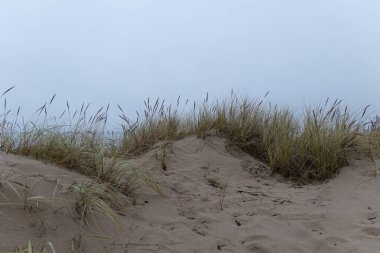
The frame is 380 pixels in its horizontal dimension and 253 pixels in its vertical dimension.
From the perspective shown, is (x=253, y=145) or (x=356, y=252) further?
(x=253, y=145)

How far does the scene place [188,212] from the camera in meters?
3.77

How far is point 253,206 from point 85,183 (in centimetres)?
161

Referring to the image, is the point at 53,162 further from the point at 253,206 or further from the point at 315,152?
the point at 315,152

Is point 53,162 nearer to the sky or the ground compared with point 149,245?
nearer to the sky

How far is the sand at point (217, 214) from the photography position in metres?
2.79

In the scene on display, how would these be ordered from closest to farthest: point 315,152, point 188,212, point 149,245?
point 149,245 < point 188,212 < point 315,152

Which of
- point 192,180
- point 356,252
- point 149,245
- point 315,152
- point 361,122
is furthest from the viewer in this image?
point 361,122

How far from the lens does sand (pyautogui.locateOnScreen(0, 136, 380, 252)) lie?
2.79 meters

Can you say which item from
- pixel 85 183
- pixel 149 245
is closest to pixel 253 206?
pixel 149 245

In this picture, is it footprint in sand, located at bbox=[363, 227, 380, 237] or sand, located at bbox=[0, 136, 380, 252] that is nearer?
sand, located at bbox=[0, 136, 380, 252]

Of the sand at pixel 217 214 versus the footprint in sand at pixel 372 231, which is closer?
the sand at pixel 217 214

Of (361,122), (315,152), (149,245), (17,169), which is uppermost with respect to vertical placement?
(361,122)

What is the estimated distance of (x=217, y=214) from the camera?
373 cm

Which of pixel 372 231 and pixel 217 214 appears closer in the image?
pixel 372 231
